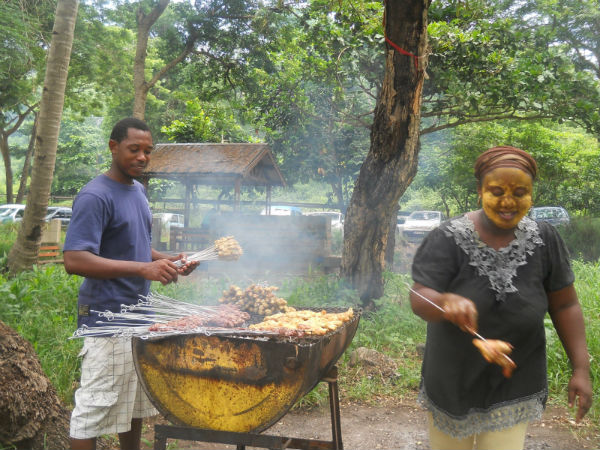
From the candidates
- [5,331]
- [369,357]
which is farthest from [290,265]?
[5,331]

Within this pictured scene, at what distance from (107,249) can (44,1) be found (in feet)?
35.2

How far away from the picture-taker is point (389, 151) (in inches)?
263

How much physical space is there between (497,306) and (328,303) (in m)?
4.98

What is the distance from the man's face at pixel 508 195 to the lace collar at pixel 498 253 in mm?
97

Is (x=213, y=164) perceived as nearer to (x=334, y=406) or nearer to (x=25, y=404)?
(x=25, y=404)

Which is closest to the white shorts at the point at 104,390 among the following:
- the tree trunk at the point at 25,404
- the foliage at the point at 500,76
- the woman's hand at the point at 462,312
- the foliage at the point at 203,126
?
the tree trunk at the point at 25,404

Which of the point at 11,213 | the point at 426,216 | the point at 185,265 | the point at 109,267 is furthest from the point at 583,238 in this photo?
the point at 11,213

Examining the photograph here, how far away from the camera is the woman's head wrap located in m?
2.20

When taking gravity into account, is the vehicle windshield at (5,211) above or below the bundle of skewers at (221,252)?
above

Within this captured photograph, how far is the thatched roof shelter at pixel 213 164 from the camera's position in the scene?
46.5 ft

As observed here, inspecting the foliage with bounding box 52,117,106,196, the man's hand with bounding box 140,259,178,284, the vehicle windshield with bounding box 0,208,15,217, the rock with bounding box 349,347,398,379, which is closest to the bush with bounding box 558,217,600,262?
the rock with bounding box 349,347,398,379

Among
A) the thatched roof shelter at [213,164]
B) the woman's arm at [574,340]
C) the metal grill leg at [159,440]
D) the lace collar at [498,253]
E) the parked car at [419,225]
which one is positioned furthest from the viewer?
the parked car at [419,225]

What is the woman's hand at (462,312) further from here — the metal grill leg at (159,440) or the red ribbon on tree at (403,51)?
the red ribbon on tree at (403,51)

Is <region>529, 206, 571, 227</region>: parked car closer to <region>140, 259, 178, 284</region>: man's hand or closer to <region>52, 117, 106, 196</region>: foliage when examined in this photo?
<region>140, 259, 178, 284</region>: man's hand
